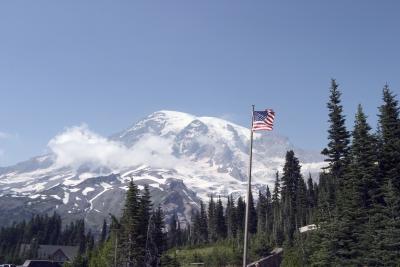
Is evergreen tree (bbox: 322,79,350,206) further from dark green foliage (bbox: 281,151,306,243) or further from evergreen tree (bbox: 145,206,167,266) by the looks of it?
dark green foliage (bbox: 281,151,306,243)

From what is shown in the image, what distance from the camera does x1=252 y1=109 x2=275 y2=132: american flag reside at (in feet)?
126

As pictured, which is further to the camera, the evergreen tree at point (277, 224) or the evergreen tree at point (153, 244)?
the evergreen tree at point (277, 224)

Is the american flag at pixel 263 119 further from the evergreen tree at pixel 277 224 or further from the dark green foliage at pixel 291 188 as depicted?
the dark green foliage at pixel 291 188

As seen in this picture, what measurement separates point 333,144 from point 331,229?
15449 mm

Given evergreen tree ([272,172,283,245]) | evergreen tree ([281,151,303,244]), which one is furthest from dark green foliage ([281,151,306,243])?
evergreen tree ([272,172,283,245])

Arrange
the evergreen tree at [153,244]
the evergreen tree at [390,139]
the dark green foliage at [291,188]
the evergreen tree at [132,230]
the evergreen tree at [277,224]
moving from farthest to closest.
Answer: the dark green foliage at [291,188], the evergreen tree at [277,224], the evergreen tree at [132,230], the evergreen tree at [153,244], the evergreen tree at [390,139]

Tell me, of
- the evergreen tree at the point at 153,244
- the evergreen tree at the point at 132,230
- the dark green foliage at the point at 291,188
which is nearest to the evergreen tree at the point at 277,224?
the dark green foliage at the point at 291,188

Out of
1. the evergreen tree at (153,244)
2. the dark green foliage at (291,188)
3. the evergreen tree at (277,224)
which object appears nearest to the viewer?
the evergreen tree at (153,244)

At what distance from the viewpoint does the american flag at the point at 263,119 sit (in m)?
38.4

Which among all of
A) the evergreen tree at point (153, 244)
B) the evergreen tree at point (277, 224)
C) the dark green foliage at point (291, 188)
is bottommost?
the evergreen tree at point (153, 244)

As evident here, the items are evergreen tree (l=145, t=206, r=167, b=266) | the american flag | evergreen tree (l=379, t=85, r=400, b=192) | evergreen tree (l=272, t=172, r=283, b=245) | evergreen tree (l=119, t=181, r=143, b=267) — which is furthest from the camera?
evergreen tree (l=272, t=172, r=283, b=245)

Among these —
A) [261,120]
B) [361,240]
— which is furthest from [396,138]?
[261,120]

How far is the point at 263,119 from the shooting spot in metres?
38.8

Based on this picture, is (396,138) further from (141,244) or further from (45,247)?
(45,247)
